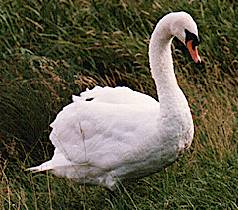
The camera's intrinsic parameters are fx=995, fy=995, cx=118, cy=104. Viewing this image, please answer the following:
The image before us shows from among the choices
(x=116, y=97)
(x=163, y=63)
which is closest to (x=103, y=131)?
(x=116, y=97)

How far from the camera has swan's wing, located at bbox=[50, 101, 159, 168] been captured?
5.15m

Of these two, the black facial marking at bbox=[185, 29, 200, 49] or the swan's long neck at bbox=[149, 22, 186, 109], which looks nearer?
the black facial marking at bbox=[185, 29, 200, 49]

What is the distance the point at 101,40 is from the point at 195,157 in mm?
1909

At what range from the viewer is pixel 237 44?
725 cm

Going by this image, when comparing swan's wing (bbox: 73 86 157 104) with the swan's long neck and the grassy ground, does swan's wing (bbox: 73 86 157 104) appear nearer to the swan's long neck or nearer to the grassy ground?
the swan's long neck

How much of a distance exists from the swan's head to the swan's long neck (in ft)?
0.35

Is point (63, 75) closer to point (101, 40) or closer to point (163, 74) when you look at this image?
point (101, 40)

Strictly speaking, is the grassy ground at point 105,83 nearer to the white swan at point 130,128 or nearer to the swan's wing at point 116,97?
the white swan at point 130,128

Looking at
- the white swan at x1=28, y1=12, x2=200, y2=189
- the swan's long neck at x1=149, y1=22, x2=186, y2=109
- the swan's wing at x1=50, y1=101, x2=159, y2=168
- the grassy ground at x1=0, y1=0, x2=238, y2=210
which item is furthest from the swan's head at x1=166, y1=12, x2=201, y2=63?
the grassy ground at x1=0, y1=0, x2=238, y2=210

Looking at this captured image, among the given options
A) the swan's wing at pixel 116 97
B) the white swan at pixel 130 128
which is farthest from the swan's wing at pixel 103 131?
the swan's wing at pixel 116 97

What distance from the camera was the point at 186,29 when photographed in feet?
16.8

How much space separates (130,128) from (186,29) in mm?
590

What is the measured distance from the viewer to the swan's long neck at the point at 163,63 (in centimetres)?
528

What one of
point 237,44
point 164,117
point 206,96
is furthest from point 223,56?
point 164,117
